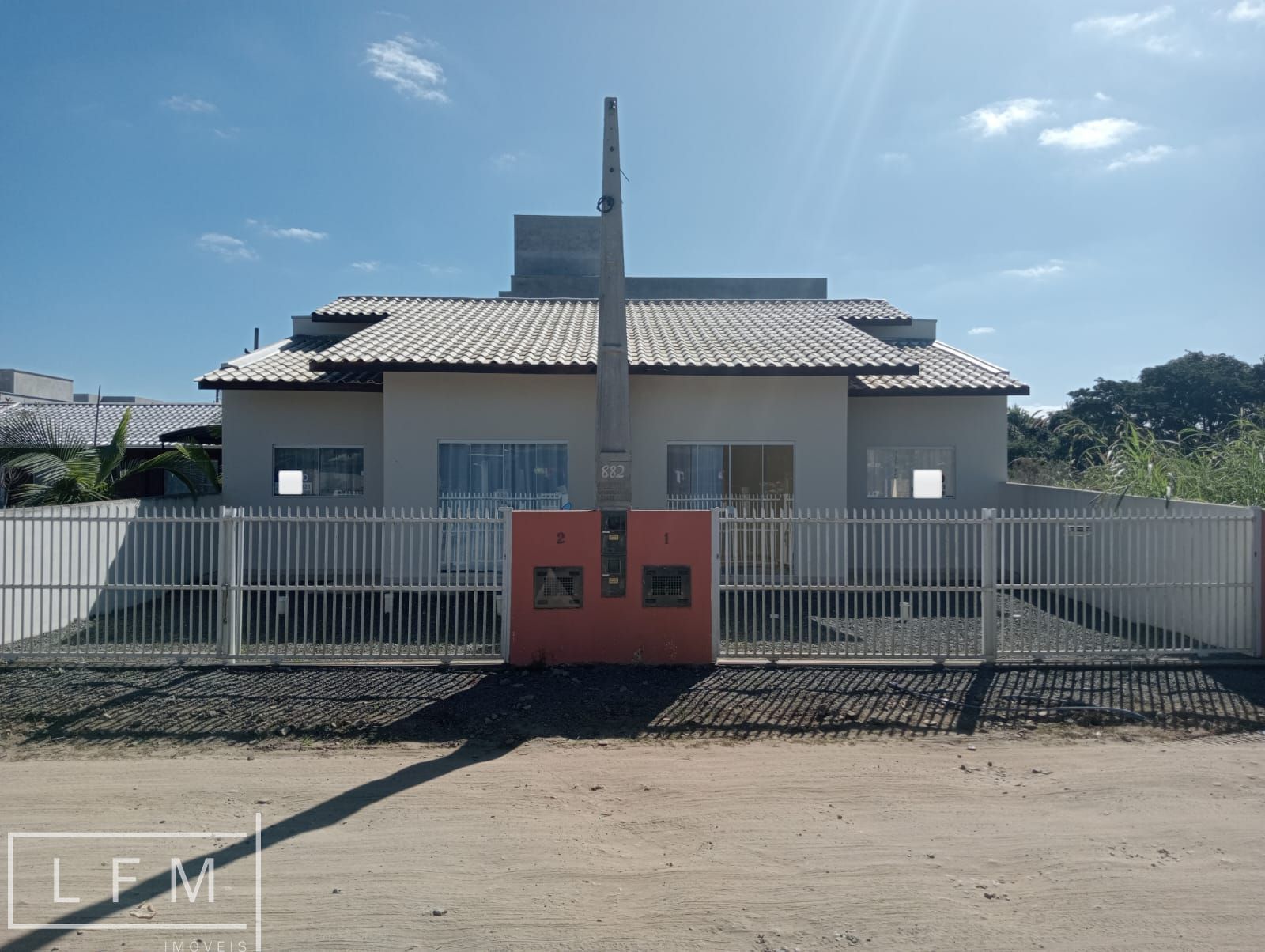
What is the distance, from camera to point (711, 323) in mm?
15711

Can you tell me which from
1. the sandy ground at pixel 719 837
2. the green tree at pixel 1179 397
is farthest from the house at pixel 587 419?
the green tree at pixel 1179 397

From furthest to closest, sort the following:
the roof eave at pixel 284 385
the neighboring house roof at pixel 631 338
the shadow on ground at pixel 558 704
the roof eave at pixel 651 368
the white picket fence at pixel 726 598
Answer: the roof eave at pixel 284 385 < the neighboring house roof at pixel 631 338 < the roof eave at pixel 651 368 < the white picket fence at pixel 726 598 < the shadow on ground at pixel 558 704

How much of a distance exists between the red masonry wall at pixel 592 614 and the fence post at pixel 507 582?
3 centimetres

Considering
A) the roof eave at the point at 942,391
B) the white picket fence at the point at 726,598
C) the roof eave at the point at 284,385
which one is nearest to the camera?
the white picket fence at the point at 726,598

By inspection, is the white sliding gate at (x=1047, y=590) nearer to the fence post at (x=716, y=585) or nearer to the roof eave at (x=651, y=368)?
the fence post at (x=716, y=585)

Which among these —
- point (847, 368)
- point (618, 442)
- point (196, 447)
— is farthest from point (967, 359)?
point (196, 447)

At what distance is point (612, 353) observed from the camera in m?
8.27

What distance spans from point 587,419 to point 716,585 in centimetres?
539

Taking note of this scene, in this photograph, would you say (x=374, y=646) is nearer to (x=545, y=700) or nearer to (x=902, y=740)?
(x=545, y=700)

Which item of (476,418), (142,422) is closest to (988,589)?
(476,418)

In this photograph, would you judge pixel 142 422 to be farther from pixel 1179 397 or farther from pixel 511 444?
pixel 1179 397

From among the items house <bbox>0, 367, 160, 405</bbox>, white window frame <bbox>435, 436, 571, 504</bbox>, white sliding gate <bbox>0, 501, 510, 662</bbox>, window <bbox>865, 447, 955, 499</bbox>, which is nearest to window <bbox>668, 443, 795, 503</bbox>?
→ white window frame <bbox>435, 436, 571, 504</bbox>

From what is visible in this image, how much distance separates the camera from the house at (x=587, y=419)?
12602 millimetres

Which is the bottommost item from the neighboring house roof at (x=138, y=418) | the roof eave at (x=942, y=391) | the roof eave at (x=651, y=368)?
the roof eave at (x=942, y=391)
